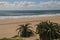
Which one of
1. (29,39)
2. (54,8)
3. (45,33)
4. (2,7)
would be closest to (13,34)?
(29,39)

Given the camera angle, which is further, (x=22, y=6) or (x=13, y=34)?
(x=22, y=6)

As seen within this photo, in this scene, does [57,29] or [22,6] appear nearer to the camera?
[57,29]

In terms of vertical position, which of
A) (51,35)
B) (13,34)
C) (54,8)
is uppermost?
(51,35)

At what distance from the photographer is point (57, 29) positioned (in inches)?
639

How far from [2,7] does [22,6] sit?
182 inches

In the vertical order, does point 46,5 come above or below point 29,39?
below

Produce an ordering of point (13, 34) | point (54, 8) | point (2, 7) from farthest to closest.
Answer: point (54, 8), point (2, 7), point (13, 34)

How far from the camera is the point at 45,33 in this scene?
51.1ft

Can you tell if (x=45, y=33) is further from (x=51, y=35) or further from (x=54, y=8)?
(x=54, y=8)

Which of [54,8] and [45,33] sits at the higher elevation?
[45,33]

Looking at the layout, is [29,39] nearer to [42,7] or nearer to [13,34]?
[13,34]

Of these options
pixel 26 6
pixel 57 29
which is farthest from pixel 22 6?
pixel 57 29

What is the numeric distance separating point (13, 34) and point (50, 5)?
34.4 m

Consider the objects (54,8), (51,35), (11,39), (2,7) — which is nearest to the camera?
(51,35)
